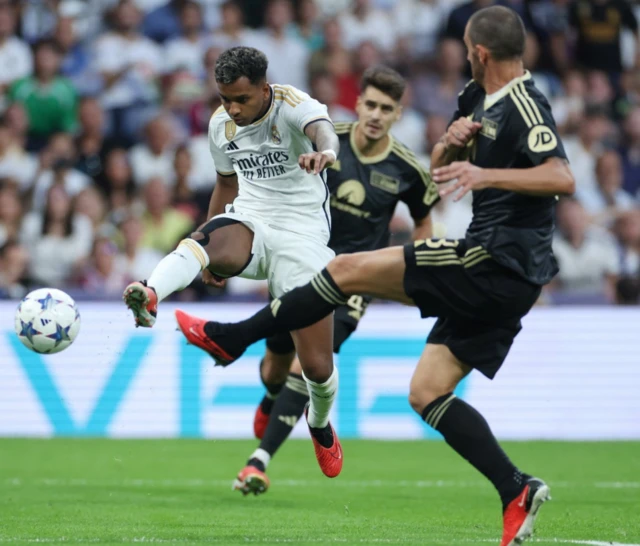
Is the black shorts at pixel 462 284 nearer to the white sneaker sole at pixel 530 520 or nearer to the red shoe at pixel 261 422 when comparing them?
the white sneaker sole at pixel 530 520

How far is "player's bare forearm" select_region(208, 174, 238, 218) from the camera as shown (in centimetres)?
758

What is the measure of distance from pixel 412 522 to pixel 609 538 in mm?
1195

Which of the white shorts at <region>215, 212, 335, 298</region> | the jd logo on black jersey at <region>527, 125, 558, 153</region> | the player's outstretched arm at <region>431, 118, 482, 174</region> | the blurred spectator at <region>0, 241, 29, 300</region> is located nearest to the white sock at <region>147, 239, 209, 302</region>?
the white shorts at <region>215, 212, 335, 298</region>

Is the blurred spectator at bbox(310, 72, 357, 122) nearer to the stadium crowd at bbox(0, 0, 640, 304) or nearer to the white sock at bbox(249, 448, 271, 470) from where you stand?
the stadium crowd at bbox(0, 0, 640, 304)

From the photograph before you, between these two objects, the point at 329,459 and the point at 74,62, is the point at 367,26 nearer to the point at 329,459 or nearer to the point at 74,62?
the point at 74,62

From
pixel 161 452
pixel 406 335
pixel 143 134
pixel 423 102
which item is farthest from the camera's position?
pixel 423 102

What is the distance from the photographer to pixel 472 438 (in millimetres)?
5914

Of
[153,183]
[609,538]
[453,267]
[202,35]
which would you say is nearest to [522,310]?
[453,267]

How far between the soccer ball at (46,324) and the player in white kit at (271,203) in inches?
31.9

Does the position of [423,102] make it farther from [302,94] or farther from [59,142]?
[302,94]

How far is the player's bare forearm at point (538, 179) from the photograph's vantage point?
5484 millimetres

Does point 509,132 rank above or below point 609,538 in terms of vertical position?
above

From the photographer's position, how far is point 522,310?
588cm

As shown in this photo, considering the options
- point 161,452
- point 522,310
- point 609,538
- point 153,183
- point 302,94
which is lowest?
point 161,452
